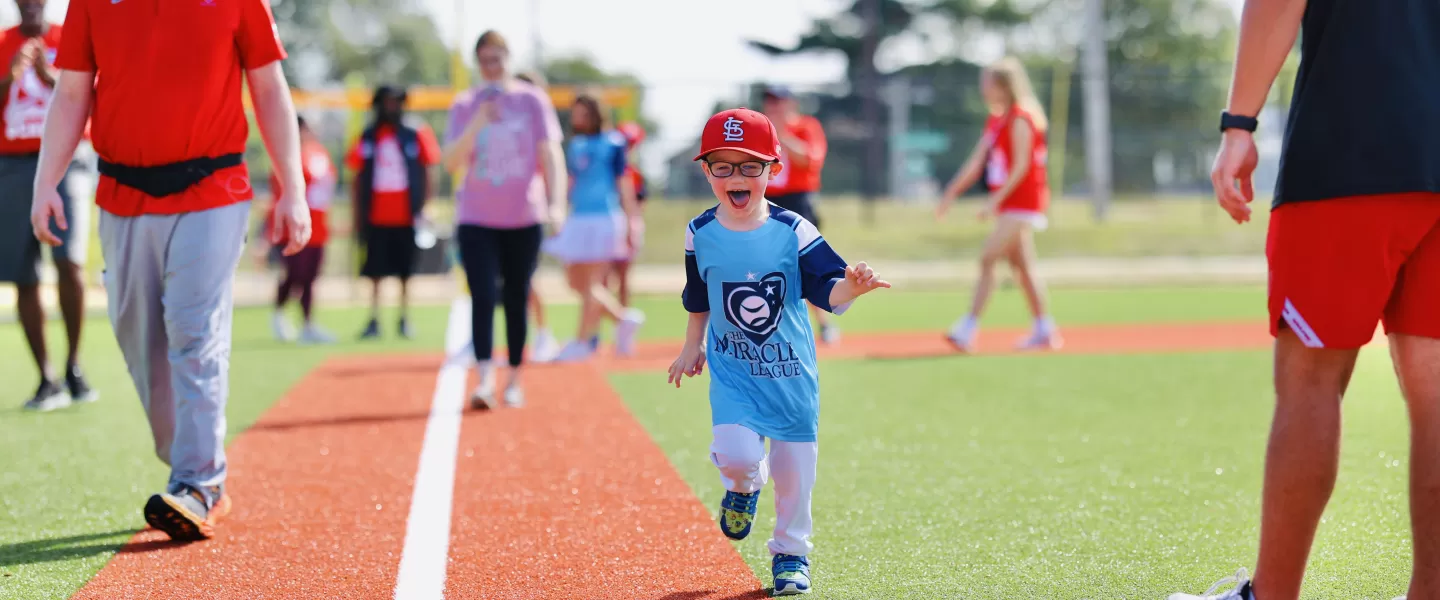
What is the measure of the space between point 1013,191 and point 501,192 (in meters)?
4.38

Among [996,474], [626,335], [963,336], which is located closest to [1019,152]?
[963,336]

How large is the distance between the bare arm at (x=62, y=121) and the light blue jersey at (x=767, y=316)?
2183mm

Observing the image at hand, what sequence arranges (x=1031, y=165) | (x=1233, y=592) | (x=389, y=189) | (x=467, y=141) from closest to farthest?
(x=1233, y=592)
(x=467, y=141)
(x=1031, y=165)
(x=389, y=189)

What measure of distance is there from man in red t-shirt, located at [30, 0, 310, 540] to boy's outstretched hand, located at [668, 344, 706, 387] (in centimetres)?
155

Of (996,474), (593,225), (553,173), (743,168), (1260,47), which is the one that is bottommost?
(996,474)

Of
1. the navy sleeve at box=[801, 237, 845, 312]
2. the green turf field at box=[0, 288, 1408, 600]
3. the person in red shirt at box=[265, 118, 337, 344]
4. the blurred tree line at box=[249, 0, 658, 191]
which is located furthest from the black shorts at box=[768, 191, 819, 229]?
the blurred tree line at box=[249, 0, 658, 191]

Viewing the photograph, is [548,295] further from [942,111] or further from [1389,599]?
[1389,599]

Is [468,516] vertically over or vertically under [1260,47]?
under

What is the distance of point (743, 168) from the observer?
3.82 m

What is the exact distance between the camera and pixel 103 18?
456 cm

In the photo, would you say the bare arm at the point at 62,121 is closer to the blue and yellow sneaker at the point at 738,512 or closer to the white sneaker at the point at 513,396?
the blue and yellow sneaker at the point at 738,512

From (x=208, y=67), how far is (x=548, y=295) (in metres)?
14.5

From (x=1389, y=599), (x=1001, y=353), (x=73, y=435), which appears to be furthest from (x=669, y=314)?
(x=1389, y=599)

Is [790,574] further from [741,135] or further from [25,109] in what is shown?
[25,109]
